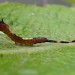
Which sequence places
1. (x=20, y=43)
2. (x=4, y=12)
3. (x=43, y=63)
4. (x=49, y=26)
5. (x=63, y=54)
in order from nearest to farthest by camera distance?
(x=43, y=63) → (x=63, y=54) → (x=20, y=43) → (x=49, y=26) → (x=4, y=12)

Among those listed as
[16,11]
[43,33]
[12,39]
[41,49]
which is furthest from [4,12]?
[41,49]

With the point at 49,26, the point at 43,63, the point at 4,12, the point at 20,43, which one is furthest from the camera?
the point at 4,12

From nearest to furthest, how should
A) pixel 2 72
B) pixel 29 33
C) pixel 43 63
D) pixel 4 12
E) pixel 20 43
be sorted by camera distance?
pixel 2 72 < pixel 43 63 < pixel 20 43 < pixel 29 33 < pixel 4 12

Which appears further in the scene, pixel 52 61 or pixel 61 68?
pixel 52 61

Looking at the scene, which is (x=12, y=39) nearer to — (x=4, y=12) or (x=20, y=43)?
(x=20, y=43)

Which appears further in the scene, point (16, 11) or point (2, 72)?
point (16, 11)

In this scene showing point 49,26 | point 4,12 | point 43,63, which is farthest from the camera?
point 4,12

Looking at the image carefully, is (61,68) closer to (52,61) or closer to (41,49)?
(52,61)

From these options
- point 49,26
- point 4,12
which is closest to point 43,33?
point 49,26
